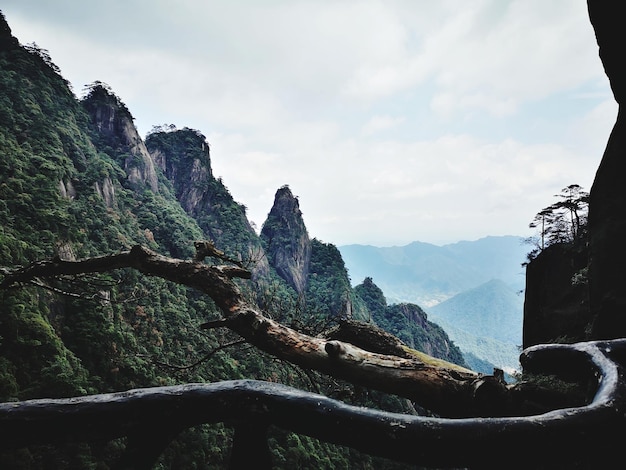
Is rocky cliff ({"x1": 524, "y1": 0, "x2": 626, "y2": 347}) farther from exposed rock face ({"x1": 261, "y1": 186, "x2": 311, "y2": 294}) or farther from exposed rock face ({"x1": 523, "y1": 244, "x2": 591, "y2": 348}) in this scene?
exposed rock face ({"x1": 261, "y1": 186, "x2": 311, "y2": 294})

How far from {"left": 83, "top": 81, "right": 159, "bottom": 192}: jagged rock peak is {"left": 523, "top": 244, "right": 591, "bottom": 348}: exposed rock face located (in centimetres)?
5798

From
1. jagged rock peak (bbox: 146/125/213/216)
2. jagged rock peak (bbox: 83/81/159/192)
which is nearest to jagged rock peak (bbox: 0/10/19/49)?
jagged rock peak (bbox: 83/81/159/192)

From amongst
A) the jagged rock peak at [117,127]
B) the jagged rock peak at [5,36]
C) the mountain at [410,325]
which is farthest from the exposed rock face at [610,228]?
the jagged rock peak at [5,36]

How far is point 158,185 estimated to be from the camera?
6328 centimetres

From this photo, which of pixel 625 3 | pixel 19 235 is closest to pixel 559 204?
pixel 625 3

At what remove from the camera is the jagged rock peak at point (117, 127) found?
58.7 m

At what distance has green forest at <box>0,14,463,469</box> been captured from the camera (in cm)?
1495

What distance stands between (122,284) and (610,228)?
18254mm

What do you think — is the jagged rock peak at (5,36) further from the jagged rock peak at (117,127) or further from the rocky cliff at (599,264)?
the rocky cliff at (599,264)

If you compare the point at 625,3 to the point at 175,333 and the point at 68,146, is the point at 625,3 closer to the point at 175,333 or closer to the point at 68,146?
the point at 175,333

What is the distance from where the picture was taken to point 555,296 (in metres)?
11.5

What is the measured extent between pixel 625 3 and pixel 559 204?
618 inches

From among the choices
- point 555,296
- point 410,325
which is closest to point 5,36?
point 555,296

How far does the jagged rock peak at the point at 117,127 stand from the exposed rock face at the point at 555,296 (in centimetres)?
5798
